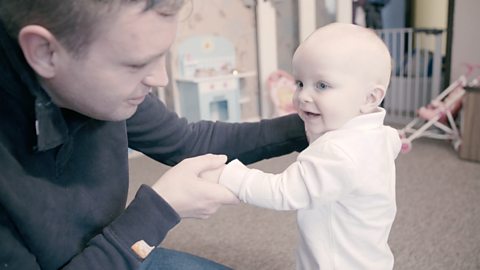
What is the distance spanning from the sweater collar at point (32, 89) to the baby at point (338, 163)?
258 mm

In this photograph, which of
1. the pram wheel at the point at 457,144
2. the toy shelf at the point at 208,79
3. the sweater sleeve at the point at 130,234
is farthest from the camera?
the toy shelf at the point at 208,79

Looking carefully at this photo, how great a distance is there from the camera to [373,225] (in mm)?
737

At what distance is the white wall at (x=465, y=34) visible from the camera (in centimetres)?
268

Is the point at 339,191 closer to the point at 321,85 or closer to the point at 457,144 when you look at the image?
the point at 321,85

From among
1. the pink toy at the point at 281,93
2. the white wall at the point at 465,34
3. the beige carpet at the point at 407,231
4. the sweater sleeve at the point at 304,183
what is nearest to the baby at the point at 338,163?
the sweater sleeve at the point at 304,183

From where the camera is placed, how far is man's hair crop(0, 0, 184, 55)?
50cm

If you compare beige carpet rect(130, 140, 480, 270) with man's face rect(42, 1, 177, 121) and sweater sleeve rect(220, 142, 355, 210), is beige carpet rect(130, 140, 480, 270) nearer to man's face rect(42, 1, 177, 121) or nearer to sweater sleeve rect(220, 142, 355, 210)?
sweater sleeve rect(220, 142, 355, 210)

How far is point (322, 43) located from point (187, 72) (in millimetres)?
2072

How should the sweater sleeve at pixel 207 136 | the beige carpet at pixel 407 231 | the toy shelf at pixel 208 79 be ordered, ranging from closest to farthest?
1. the sweater sleeve at pixel 207 136
2. the beige carpet at pixel 407 231
3. the toy shelf at pixel 208 79

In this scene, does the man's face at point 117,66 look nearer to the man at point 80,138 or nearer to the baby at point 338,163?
the man at point 80,138

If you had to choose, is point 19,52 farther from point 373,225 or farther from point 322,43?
point 373,225

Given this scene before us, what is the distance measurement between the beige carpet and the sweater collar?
3.11 feet

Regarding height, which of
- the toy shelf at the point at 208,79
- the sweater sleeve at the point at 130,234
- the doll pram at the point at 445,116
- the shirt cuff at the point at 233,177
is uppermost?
the shirt cuff at the point at 233,177

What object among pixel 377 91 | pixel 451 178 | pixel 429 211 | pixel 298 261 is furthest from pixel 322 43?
pixel 451 178
